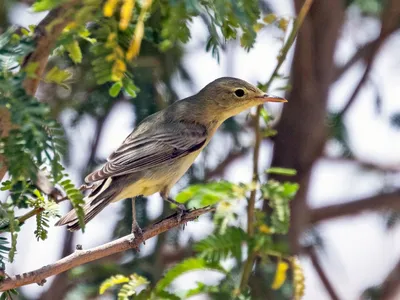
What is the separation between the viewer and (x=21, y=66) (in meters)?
2.46

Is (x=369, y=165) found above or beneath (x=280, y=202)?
beneath

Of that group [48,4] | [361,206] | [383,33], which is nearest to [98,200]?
[48,4]

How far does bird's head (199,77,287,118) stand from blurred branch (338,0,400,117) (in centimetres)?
136

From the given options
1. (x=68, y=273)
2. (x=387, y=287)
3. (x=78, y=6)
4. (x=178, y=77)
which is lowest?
(x=387, y=287)

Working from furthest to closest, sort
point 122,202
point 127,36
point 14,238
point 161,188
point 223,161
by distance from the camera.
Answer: point 223,161, point 122,202, point 161,188, point 127,36, point 14,238

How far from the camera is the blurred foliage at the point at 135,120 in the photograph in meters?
2.25

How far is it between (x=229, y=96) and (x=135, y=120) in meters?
0.68

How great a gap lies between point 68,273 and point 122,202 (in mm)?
720

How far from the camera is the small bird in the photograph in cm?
427

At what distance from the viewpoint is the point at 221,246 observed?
3.10 m

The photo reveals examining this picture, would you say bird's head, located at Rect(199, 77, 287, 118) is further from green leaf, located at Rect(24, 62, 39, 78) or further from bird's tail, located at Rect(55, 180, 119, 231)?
green leaf, located at Rect(24, 62, 39, 78)

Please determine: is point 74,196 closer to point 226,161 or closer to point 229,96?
point 229,96

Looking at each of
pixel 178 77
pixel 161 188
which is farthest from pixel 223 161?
pixel 161 188

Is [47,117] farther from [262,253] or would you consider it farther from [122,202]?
[122,202]
